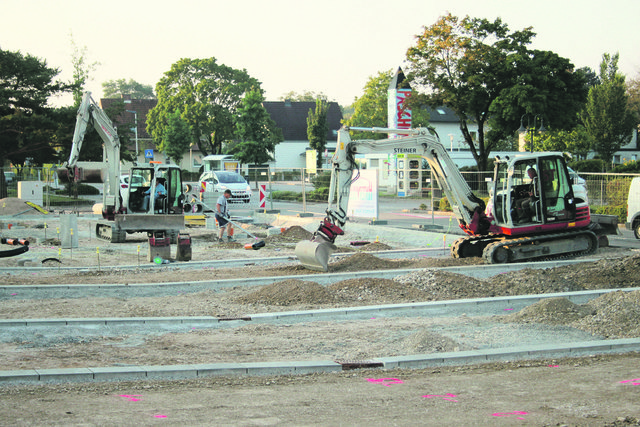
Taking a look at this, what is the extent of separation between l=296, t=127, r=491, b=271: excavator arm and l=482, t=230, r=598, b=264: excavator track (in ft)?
3.40

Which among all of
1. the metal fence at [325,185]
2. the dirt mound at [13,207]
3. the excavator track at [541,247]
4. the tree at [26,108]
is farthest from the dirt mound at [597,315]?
the tree at [26,108]

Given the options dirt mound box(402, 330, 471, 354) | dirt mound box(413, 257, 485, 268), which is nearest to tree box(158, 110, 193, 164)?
dirt mound box(413, 257, 485, 268)

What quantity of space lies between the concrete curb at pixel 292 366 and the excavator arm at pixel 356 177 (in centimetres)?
618

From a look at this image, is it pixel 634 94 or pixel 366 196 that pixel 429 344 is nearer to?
pixel 366 196

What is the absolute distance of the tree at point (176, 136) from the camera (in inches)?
2569

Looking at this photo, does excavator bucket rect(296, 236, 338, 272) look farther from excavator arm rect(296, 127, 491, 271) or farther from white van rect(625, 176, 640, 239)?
white van rect(625, 176, 640, 239)

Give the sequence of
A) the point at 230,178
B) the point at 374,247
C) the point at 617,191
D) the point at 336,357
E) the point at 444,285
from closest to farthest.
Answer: the point at 336,357 < the point at 444,285 < the point at 374,247 < the point at 617,191 < the point at 230,178

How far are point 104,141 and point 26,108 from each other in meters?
20.2

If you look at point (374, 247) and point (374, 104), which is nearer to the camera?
point (374, 247)

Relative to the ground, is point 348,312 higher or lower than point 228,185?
lower

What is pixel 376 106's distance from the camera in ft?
225

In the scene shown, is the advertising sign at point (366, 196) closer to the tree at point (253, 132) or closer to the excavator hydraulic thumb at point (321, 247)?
the excavator hydraulic thumb at point (321, 247)

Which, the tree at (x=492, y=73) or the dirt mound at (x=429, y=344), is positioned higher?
the tree at (x=492, y=73)

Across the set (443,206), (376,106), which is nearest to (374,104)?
(376,106)
